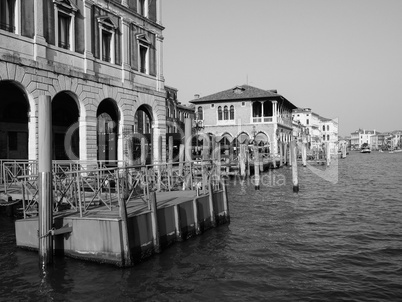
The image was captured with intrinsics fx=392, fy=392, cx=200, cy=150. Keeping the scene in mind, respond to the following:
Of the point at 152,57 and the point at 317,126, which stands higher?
the point at 317,126

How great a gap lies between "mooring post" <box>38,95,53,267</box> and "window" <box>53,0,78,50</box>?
10.7m

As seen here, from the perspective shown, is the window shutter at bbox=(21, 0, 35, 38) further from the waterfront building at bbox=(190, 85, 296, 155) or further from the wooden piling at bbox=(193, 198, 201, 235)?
the waterfront building at bbox=(190, 85, 296, 155)

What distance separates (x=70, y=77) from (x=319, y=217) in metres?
13.2

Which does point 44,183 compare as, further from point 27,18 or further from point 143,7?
point 143,7

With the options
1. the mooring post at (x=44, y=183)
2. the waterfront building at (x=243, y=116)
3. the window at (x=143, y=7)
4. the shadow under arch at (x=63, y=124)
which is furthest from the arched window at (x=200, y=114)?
the mooring post at (x=44, y=183)

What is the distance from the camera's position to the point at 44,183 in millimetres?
9141

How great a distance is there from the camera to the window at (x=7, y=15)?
16.2 metres

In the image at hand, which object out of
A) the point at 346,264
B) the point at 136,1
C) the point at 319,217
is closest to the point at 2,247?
the point at 346,264

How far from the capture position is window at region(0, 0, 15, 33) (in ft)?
53.1

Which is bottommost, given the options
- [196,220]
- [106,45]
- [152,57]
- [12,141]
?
[196,220]

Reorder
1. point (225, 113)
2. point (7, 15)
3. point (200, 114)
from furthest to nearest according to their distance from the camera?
point (200, 114), point (225, 113), point (7, 15)

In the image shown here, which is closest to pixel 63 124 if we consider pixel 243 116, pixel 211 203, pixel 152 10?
pixel 152 10

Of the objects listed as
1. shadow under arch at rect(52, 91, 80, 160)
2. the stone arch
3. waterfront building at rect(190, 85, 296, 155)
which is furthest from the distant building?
the stone arch

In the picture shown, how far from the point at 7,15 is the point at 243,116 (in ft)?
121
